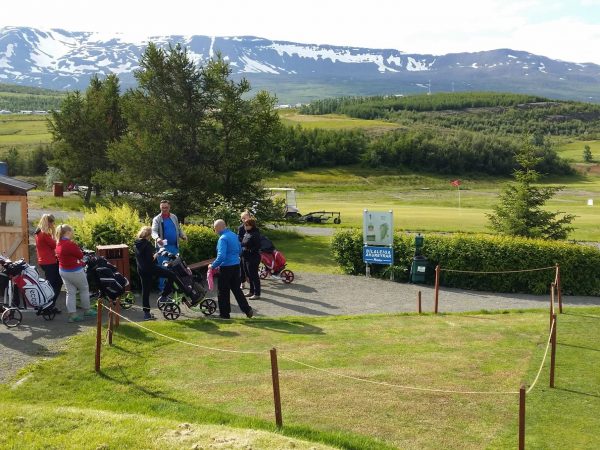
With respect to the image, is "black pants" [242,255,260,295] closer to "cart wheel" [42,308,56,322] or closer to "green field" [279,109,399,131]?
"cart wheel" [42,308,56,322]

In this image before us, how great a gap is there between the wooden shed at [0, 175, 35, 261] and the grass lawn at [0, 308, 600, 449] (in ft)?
19.9

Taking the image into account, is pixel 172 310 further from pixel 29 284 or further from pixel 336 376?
pixel 336 376

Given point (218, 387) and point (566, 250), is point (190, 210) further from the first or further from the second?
point (218, 387)

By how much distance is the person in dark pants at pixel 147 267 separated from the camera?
42.7ft

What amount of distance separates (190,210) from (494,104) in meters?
169

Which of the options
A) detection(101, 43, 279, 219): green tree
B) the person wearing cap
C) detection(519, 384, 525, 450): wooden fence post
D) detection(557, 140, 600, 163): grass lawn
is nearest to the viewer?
detection(519, 384, 525, 450): wooden fence post

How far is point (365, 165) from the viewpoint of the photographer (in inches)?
3939

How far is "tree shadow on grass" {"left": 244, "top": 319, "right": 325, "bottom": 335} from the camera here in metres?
12.7

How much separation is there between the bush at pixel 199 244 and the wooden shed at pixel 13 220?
4.29 metres

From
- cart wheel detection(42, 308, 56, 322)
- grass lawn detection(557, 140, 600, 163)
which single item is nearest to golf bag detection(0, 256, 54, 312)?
cart wheel detection(42, 308, 56, 322)

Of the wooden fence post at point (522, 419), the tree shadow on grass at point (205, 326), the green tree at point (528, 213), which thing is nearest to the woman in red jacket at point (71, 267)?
the tree shadow on grass at point (205, 326)

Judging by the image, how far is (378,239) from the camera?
2006cm

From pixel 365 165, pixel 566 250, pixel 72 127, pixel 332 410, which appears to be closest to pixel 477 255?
pixel 566 250

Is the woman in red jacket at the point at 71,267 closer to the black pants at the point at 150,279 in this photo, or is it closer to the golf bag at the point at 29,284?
the golf bag at the point at 29,284
